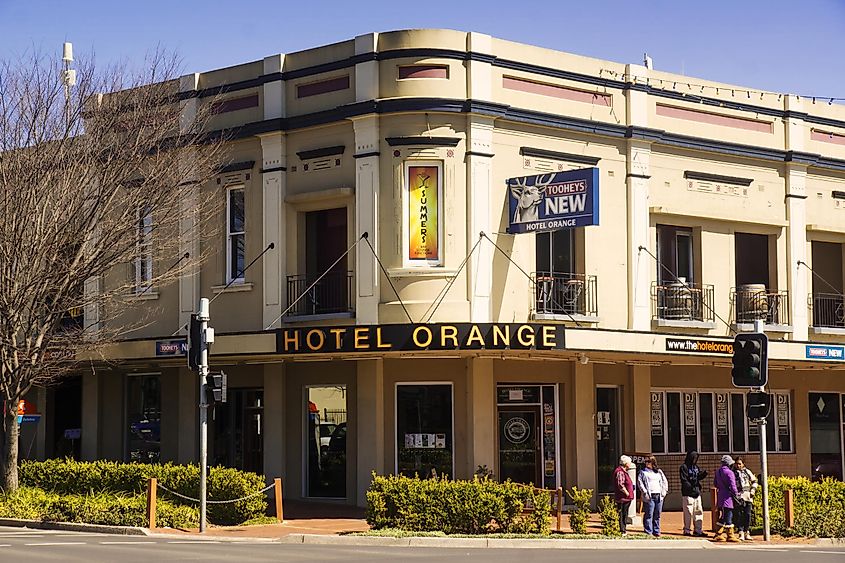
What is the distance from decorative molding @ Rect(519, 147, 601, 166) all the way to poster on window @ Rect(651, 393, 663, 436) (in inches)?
228

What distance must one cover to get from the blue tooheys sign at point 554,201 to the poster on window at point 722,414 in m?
8.00

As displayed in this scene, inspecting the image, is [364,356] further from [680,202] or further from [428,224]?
[680,202]

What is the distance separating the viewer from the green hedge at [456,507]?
21.8 metres

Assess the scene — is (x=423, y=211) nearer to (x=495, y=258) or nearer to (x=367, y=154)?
(x=367, y=154)

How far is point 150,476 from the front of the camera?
24906 millimetres

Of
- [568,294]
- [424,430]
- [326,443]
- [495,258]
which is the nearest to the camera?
[495,258]

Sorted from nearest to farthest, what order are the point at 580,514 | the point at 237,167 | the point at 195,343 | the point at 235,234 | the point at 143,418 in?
the point at 580,514 < the point at 195,343 < the point at 237,167 < the point at 235,234 < the point at 143,418

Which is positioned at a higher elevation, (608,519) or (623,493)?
(623,493)

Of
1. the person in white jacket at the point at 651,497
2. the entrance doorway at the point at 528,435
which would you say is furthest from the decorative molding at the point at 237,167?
the person in white jacket at the point at 651,497

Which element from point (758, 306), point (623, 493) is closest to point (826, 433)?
point (758, 306)

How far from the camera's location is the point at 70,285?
26.5 m

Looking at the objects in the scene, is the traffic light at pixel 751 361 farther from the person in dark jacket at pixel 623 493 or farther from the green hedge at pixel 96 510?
the green hedge at pixel 96 510

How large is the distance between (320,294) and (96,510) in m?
6.68

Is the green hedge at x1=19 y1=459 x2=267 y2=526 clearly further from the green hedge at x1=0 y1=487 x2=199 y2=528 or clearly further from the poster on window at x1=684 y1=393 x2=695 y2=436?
the poster on window at x1=684 y1=393 x2=695 y2=436
